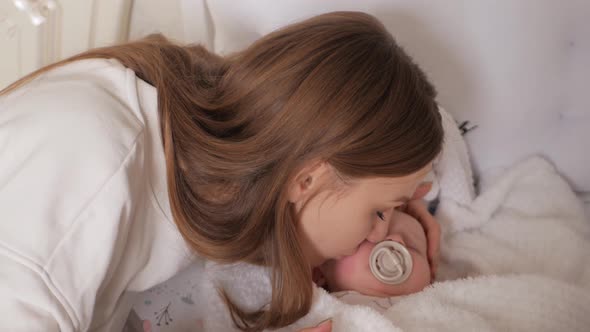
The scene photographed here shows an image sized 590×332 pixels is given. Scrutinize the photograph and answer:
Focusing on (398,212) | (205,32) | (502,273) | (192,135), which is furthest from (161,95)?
(502,273)

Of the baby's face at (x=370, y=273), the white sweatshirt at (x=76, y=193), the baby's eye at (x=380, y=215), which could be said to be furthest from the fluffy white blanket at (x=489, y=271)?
the white sweatshirt at (x=76, y=193)

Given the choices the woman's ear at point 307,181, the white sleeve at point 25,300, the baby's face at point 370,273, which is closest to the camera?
the white sleeve at point 25,300

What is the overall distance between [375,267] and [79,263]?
1.69 ft

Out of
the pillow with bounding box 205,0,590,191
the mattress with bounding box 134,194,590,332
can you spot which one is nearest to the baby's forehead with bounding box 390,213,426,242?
the pillow with bounding box 205,0,590,191

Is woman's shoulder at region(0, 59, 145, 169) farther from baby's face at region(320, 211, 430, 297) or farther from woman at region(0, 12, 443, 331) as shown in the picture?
baby's face at region(320, 211, 430, 297)

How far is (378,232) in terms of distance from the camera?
962mm

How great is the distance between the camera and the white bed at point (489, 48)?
108 cm

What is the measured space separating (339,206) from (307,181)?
0.23 feet

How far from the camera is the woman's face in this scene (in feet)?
2.60

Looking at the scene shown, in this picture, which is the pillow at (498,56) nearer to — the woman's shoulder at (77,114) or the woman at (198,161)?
the woman at (198,161)

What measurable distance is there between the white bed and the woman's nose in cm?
36

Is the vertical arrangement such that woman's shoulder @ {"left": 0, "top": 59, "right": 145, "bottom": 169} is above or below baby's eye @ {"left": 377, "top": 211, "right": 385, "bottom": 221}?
above

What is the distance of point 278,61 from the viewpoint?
2.46 feet

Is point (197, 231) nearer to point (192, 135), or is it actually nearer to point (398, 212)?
point (192, 135)
